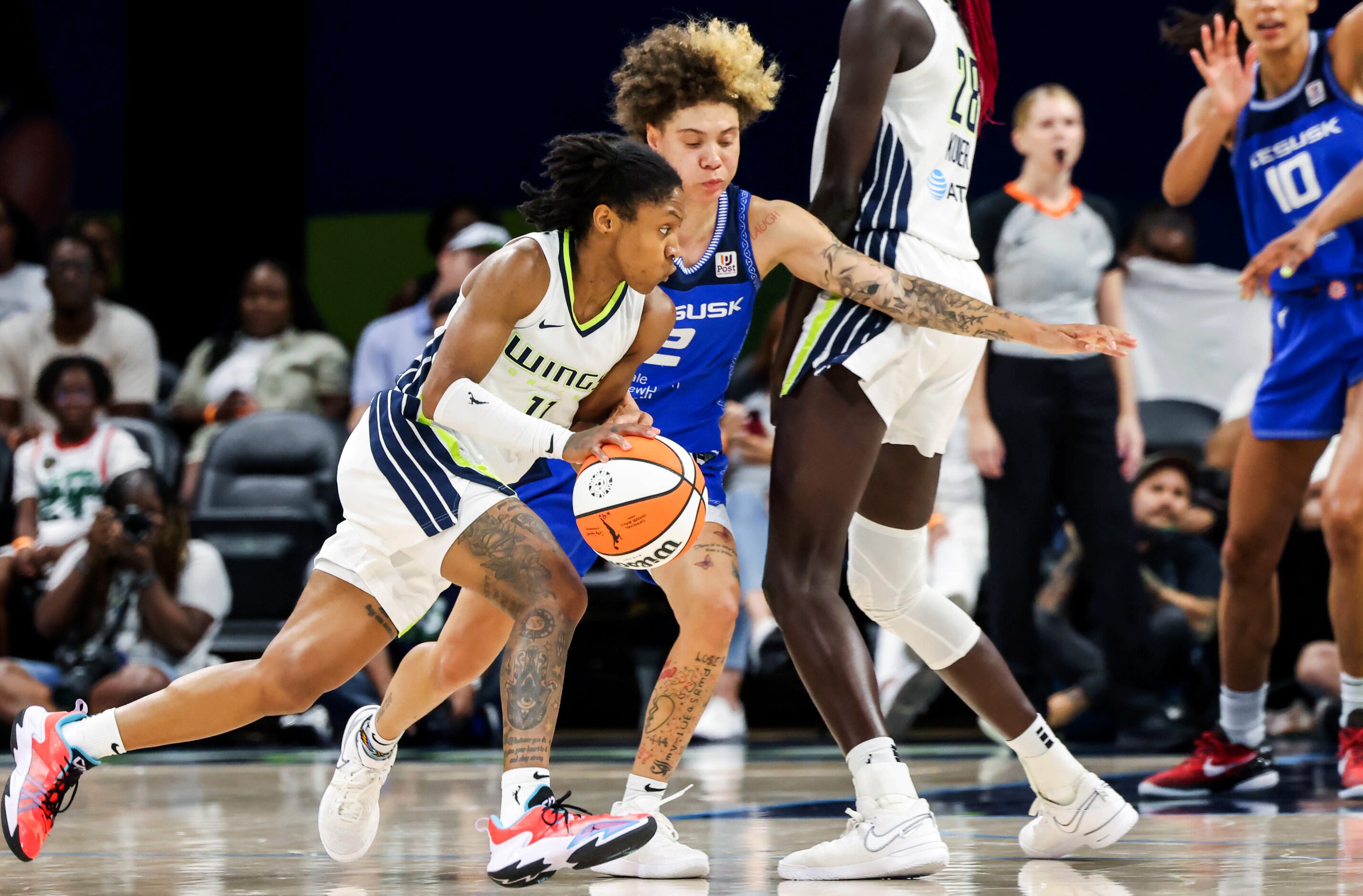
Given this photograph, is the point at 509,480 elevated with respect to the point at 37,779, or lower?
elevated

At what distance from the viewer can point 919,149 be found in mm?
3893

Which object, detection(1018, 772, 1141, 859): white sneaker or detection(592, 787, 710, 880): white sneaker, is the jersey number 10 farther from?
detection(592, 787, 710, 880): white sneaker

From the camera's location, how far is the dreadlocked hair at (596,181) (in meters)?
3.56

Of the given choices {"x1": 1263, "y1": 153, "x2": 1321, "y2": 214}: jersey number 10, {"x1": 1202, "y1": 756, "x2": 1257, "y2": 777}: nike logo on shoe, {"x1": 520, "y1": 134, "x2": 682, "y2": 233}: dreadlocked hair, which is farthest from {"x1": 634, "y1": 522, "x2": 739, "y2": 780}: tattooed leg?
{"x1": 1263, "y1": 153, "x2": 1321, "y2": 214}: jersey number 10

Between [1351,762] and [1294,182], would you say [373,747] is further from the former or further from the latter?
[1294,182]

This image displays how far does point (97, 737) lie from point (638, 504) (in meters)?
1.39

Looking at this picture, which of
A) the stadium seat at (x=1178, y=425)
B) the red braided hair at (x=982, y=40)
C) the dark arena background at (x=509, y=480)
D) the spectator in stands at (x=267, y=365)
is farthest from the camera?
the spectator in stands at (x=267, y=365)

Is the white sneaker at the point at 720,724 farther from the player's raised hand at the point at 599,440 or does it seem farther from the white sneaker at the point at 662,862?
the player's raised hand at the point at 599,440

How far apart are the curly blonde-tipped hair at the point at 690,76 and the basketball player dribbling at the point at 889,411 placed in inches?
7.7

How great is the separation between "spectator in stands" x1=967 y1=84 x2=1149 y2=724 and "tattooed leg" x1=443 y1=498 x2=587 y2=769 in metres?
3.45

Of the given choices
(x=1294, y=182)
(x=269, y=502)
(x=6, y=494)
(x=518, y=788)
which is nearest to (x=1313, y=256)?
(x=1294, y=182)

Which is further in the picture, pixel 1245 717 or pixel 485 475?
pixel 1245 717

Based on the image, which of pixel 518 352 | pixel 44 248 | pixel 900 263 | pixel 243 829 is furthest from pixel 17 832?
pixel 44 248

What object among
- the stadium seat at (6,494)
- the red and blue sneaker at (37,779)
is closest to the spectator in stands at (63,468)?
the stadium seat at (6,494)
